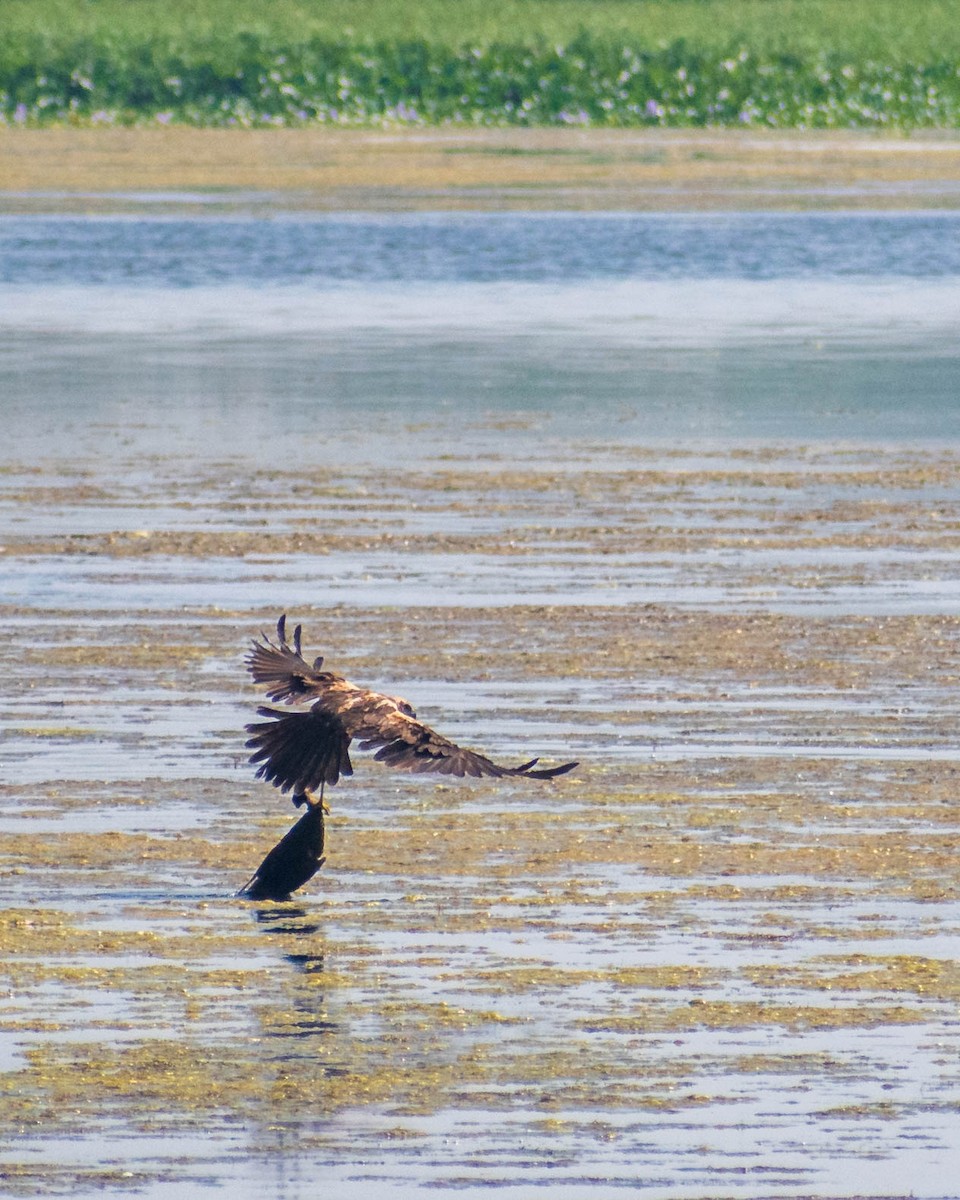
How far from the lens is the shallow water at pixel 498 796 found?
687cm

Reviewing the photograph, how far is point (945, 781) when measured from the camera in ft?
32.2

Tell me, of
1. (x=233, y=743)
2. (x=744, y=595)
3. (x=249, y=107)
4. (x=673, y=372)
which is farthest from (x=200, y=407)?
(x=249, y=107)

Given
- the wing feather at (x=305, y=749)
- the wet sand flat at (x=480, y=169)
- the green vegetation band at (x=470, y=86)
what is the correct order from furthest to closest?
the green vegetation band at (x=470, y=86) → the wet sand flat at (x=480, y=169) → the wing feather at (x=305, y=749)

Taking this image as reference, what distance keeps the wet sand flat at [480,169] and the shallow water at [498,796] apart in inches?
726

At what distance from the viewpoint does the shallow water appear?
6867 mm

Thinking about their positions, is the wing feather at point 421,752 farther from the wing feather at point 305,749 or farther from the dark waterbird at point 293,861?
the dark waterbird at point 293,861

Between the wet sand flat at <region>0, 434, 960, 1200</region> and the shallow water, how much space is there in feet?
0.06

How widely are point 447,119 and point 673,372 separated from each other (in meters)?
31.3

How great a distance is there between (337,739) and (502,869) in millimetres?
751

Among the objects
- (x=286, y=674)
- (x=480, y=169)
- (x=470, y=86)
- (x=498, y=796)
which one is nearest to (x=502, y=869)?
(x=286, y=674)

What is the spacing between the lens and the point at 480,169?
4416 cm

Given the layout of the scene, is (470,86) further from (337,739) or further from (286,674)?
(337,739)

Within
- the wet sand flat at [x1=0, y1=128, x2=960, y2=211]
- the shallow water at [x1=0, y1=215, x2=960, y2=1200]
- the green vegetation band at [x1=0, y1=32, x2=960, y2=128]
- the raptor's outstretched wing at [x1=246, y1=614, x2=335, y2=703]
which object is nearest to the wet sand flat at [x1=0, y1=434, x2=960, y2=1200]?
the shallow water at [x1=0, y1=215, x2=960, y2=1200]

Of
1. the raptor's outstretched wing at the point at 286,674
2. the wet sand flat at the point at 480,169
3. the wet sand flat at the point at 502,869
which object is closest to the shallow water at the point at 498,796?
the wet sand flat at the point at 502,869
